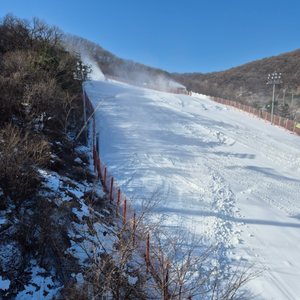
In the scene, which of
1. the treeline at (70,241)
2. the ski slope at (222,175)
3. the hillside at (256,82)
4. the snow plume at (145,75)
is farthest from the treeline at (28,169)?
the snow plume at (145,75)

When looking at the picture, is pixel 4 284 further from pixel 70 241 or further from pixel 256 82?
pixel 256 82

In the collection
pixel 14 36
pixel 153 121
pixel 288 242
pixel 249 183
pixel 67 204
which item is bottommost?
pixel 288 242

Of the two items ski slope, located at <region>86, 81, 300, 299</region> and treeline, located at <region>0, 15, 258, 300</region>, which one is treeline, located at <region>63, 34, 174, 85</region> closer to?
ski slope, located at <region>86, 81, 300, 299</region>

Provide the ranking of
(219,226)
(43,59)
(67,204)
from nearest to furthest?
(67,204) < (219,226) < (43,59)

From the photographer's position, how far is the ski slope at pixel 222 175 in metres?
8.84

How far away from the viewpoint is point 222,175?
50.3ft

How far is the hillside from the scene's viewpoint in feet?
257

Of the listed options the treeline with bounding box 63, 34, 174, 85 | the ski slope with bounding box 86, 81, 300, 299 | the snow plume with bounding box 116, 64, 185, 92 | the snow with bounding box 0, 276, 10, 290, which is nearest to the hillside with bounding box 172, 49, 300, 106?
the snow plume with bounding box 116, 64, 185, 92

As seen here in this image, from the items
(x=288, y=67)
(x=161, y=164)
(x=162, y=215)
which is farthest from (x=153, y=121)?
(x=288, y=67)

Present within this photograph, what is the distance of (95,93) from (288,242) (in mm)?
35344

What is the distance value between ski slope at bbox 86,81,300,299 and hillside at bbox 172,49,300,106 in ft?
172

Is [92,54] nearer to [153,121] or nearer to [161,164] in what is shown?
[153,121]

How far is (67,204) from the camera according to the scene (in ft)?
26.7

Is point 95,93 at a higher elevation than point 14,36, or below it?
below
